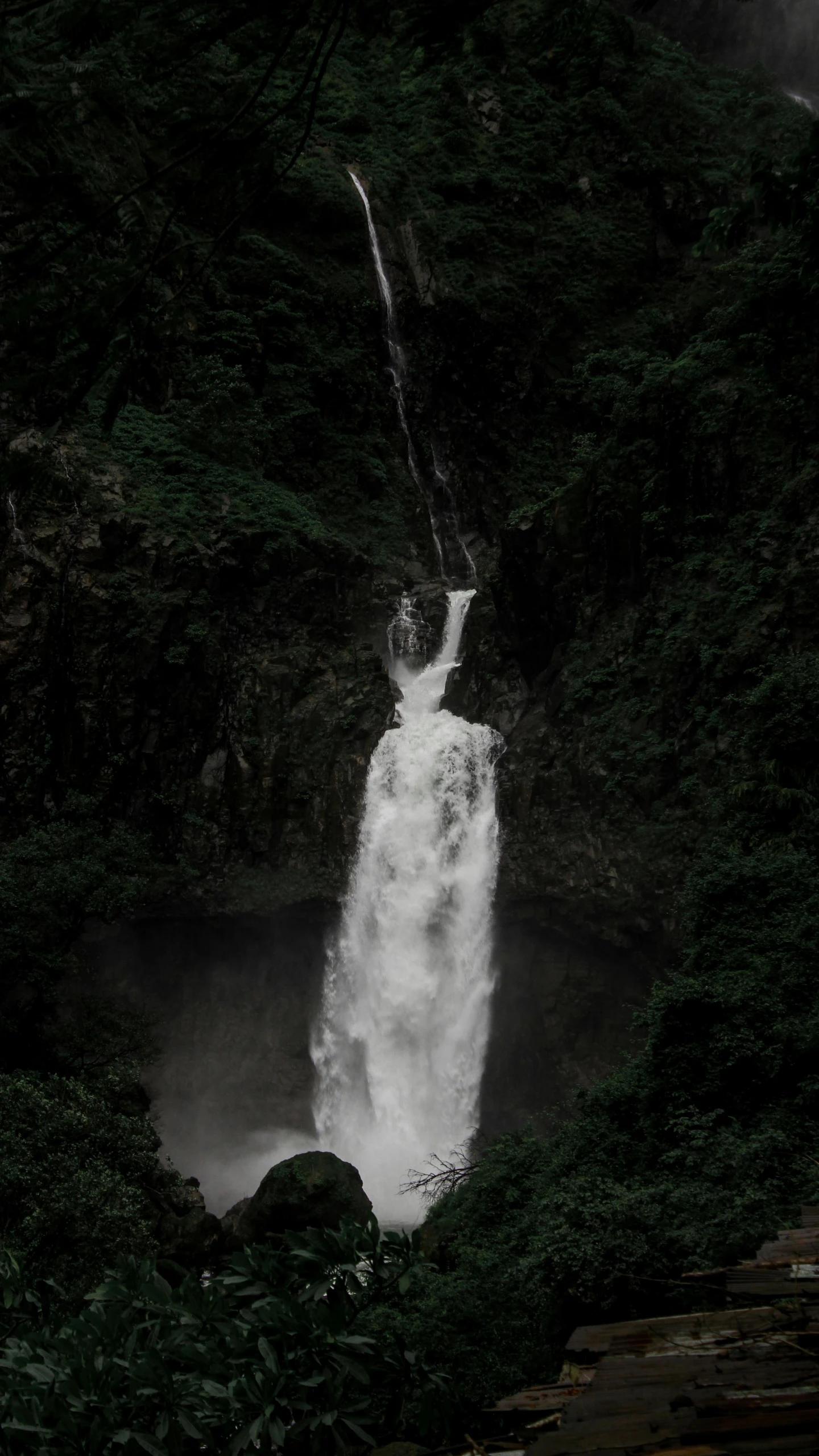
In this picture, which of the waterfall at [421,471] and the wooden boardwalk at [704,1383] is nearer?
the wooden boardwalk at [704,1383]

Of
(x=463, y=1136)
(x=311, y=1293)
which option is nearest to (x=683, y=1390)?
(x=311, y=1293)

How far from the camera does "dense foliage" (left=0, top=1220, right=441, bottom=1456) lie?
128 inches

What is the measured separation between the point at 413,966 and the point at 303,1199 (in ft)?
21.8

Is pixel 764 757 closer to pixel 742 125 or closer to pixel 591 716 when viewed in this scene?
pixel 591 716

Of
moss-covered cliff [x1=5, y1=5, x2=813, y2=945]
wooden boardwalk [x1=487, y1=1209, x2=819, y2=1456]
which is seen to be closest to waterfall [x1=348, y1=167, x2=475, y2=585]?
moss-covered cliff [x1=5, y1=5, x2=813, y2=945]

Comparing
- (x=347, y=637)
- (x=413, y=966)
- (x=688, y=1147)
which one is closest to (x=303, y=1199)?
(x=413, y=966)

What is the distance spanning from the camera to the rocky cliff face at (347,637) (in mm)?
18594

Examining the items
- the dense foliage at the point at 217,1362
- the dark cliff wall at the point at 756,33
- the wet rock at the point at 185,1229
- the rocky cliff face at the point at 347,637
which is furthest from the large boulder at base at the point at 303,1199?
the dark cliff wall at the point at 756,33

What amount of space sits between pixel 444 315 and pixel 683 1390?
32963mm

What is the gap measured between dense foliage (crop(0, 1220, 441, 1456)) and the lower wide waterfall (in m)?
16.0

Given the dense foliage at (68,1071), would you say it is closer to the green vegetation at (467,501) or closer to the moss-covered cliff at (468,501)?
the green vegetation at (467,501)

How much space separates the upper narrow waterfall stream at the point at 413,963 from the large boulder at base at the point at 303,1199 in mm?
3891

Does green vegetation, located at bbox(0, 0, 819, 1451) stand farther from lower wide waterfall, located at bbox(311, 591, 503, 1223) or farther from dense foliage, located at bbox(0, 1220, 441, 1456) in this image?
lower wide waterfall, located at bbox(311, 591, 503, 1223)

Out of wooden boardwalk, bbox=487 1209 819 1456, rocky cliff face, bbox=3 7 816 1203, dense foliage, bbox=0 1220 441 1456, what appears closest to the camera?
wooden boardwalk, bbox=487 1209 819 1456
